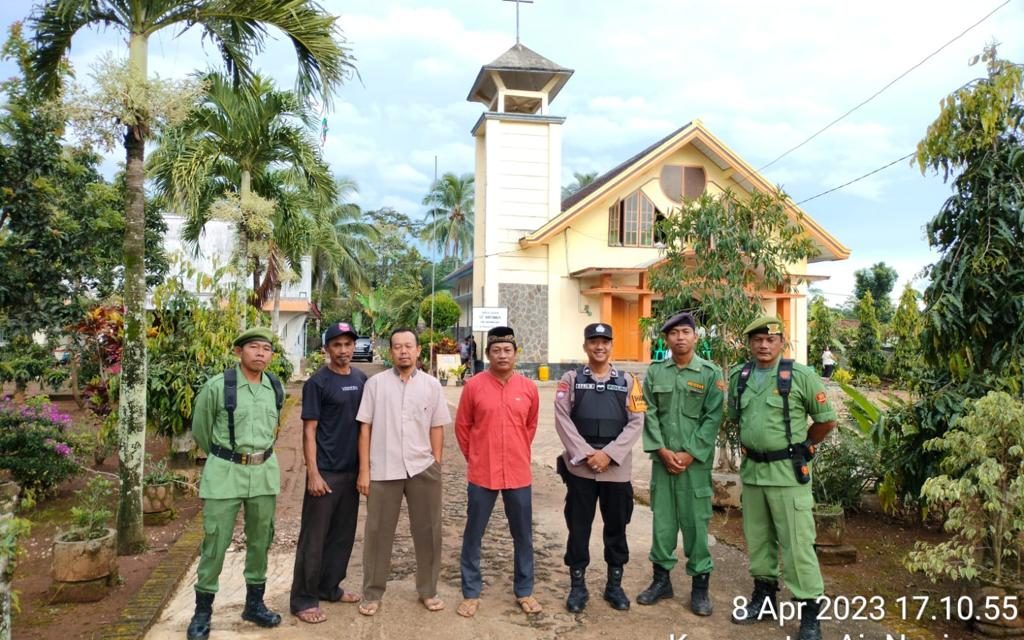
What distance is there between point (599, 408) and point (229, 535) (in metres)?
2.24

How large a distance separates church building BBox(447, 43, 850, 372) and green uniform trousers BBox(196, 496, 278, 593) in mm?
18315

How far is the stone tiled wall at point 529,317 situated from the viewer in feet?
74.5

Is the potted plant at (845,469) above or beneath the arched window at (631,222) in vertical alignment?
beneath

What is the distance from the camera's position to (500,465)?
174 inches

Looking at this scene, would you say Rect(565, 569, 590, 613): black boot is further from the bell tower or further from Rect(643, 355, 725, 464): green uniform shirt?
the bell tower

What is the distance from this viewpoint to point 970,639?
4070 mm

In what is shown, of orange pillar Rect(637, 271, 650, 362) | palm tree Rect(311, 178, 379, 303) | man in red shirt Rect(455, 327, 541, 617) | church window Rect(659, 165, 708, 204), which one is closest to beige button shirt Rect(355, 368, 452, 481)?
man in red shirt Rect(455, 327, 541, 617)

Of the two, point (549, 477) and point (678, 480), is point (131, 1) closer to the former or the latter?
point (678, 480)

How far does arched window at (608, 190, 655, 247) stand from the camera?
23438 millimetres

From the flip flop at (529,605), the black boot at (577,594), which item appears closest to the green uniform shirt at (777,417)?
the black boot at (577,594)

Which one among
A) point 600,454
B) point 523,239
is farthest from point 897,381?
point 523,239

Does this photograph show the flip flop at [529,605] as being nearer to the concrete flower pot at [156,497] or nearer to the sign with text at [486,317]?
the concrete flower pot at [156,497]

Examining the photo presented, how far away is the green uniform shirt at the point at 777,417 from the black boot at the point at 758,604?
2.07 feet

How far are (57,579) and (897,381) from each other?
6.51m
